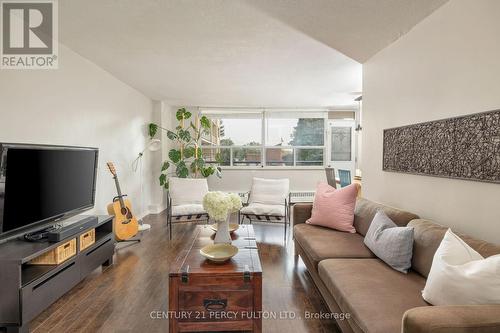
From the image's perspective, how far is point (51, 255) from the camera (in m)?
2.32

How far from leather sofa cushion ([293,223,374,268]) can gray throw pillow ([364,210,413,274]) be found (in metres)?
0.15

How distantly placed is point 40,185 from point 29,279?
2.39 feet

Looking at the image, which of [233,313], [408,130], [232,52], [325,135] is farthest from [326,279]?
[325,135]

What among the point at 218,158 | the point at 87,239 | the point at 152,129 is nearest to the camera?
the point at 87,239

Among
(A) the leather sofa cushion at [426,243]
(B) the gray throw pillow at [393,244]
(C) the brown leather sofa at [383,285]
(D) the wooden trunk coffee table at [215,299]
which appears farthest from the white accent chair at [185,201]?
(A) the leather sofa cushion at [426,243]

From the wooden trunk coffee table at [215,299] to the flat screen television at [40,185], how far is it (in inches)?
49.5

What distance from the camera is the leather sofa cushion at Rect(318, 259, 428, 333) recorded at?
143 centimetres

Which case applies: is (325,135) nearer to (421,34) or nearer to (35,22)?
(421,34)

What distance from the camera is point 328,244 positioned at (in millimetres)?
2586

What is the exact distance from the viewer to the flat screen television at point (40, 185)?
2088mm

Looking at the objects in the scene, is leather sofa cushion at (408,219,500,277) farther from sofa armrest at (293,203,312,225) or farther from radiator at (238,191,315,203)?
radiator at (238,191,315,203)

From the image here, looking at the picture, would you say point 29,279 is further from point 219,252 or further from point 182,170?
point 182,170

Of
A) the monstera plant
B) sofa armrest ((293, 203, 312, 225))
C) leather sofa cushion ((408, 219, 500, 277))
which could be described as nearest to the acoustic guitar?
the monstera plant

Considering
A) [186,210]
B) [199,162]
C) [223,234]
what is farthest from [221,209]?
[199,162]
